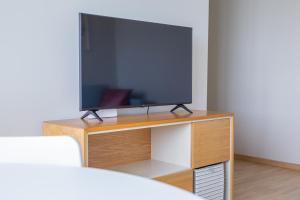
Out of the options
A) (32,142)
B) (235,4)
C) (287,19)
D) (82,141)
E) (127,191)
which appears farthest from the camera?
(235,4)

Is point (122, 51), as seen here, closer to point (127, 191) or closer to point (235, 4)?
point (127, 191)

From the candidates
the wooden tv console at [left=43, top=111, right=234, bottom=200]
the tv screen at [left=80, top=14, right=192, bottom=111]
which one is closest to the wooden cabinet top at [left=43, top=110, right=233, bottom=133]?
the wooden tv console at [left=43, top=111, right=234, bottom=200]

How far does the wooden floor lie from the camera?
11.7ft

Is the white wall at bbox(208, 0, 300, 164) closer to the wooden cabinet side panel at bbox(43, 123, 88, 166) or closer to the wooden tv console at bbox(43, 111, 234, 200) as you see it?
the wooden tv console at bbox(43, 111, 234, 200)

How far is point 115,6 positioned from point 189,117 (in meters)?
0.96

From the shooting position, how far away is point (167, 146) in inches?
116

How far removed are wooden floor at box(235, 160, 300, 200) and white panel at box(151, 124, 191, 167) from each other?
38.2 inches

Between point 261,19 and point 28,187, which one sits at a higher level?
point 261,19

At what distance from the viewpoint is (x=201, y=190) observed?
2879mm

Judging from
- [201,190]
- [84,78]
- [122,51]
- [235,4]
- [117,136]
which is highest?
[235,4]

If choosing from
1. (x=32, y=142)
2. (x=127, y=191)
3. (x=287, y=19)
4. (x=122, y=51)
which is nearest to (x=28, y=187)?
(x=127, y=191)

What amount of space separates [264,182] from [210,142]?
56.1 inches

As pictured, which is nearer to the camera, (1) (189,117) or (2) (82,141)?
(2) (82,141)

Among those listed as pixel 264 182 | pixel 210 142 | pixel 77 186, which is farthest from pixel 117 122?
pixel 264 182
